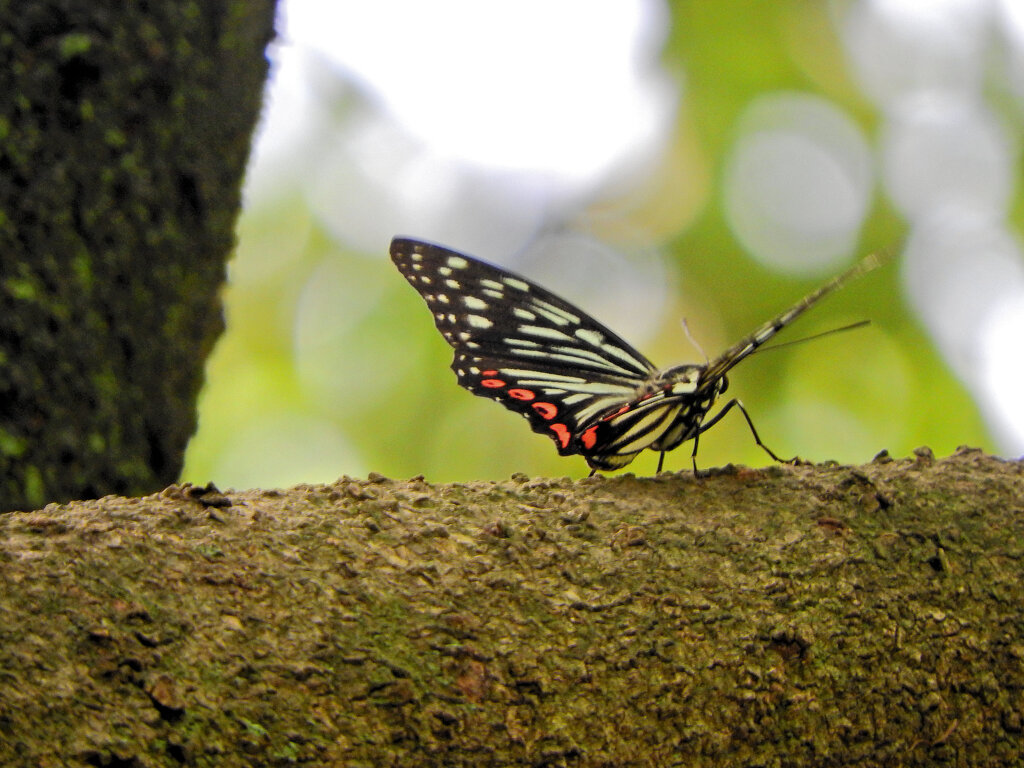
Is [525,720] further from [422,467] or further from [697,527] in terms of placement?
[422,467]

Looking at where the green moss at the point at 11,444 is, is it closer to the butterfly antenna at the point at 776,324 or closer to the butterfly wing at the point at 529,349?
the butterfly wing at the point at 529,349

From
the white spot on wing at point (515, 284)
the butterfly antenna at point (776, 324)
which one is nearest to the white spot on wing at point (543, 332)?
the white spot on wing at point (515, 284)

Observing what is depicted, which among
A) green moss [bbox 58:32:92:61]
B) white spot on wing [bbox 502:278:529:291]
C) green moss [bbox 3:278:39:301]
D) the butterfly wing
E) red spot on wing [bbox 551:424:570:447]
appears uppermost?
white spot on wing [bbox 502:278:529:291]

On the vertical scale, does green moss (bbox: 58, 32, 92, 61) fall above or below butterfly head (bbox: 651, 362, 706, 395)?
above

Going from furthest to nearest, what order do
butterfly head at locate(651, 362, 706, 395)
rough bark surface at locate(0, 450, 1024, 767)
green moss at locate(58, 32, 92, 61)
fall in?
butterfly head at locate(651, 362, 706, 395) → green moss at locate(58, 32, 92, 61) → rough bark surface at locate(0, 450, 1024, 767)

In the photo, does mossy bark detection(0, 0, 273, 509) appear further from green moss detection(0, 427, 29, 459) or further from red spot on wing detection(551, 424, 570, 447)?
red spot on wing detection(551, 424, 570, 447)

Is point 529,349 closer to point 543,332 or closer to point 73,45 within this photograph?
point 543,332

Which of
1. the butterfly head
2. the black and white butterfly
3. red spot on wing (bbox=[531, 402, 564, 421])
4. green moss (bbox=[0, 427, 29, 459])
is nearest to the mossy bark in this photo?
green moss (bbox=[0, 427, 29, 459])
